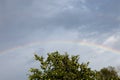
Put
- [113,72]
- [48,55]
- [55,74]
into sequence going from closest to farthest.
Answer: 1. [55,74]
2. [48,55]
3. [113,72]

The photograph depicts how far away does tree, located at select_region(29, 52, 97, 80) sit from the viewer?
3703 cm

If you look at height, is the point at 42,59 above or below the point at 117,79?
above

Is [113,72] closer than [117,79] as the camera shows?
No

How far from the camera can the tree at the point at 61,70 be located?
37031 mm

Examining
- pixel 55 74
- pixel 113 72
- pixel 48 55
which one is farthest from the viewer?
pixel 113 72

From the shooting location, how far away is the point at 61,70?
37438mm

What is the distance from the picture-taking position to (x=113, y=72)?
8819 centimetres

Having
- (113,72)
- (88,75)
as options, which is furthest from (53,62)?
(113,72)

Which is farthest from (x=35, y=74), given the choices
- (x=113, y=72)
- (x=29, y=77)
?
(x=113, y=72)

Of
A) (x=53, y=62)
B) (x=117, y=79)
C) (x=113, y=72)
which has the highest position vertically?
(x=113, y=72)

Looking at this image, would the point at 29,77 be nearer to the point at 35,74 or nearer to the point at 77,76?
the point at 35,74

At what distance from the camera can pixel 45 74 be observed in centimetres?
3747

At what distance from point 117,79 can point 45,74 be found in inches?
381

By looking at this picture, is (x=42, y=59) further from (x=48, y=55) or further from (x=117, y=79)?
(x=117, y=79)
